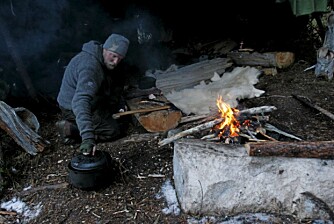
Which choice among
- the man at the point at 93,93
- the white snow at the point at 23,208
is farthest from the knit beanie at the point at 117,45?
the white snow at the point at 23,208

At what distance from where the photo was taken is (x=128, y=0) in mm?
7551

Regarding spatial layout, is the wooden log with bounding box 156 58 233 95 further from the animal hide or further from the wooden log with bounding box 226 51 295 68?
the wooden log with bounding box 226 51 295 68

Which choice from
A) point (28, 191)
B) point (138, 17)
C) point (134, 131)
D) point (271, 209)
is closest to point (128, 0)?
point (138, 17)

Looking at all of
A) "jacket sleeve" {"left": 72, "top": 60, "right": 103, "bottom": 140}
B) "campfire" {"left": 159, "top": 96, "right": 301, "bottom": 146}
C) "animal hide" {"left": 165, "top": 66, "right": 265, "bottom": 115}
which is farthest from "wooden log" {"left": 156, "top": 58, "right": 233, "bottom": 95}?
"campfire" {"left": 159, "top": 96, "right": 301, "bottom": 146}

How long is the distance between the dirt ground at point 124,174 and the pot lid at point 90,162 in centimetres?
39

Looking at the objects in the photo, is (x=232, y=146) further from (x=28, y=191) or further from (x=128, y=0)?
(x=128, y=0)

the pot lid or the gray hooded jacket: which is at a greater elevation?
the gray hooded jacket

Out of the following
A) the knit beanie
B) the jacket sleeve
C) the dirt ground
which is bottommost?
the dirt ground

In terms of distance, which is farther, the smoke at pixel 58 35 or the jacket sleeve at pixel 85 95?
the smoke at pixel 58 35

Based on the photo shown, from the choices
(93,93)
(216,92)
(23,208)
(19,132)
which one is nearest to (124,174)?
(93,93)

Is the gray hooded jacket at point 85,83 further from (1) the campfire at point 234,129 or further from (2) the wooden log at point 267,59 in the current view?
(2) the wooden log at point 267,59

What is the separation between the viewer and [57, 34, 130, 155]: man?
446cm

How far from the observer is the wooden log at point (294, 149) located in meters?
3.72

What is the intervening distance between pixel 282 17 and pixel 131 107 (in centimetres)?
441
